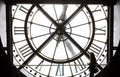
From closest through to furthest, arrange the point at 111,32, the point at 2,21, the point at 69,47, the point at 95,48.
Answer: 1. the point at 2,21
2. the point at 111,32
3. the point at 69,47
4. the point at 95,48

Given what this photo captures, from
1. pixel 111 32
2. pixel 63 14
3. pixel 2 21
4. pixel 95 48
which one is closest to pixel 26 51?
pixel 2 21

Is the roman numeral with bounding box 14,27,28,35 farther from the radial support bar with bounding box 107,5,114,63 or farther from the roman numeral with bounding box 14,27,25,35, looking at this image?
the radial support bar with bounding box 107,5,114,63

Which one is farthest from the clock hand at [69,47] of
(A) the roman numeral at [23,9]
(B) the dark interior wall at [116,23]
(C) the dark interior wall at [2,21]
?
(C) the dark interior wall at [2,21]

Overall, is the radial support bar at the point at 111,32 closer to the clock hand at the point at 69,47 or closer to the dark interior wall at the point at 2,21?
the clock hand at the point at 69,47

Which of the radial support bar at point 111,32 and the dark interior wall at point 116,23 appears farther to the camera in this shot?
the radial support bar at point 111,32

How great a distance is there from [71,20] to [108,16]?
2.07 feet

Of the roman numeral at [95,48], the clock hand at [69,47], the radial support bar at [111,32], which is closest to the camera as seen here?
the radial support bar at [111,32]

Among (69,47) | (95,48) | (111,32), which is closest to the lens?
(111,32)

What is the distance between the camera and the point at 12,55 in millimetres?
5332

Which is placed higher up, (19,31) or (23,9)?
(23,9)

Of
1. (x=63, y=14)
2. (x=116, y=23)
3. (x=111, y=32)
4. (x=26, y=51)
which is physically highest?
(x=63, y=14)

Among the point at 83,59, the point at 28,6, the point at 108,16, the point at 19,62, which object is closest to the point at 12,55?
the point at 19,62

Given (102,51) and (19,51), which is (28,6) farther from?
(102,51)

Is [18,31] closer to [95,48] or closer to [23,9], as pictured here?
[23,9]
